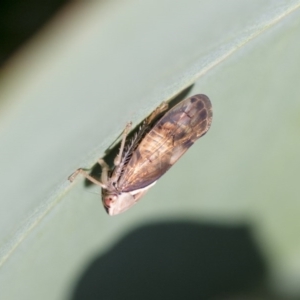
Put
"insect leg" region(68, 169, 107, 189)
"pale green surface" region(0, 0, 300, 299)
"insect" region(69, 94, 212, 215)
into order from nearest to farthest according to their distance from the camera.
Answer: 1. "pale green surface" region(0, 0, 300, 299)
2. "insect leg" region(68, 169, 107, 189)
3. "insect" region(69, 94, 212, 215)

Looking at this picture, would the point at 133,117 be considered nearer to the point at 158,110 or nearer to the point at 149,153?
the point at 158,110

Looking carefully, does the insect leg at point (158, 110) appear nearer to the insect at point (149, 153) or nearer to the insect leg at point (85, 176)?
the insect at point (149, 153)

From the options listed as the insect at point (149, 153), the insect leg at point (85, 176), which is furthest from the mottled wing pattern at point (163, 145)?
the insect leg at point (85, 176)

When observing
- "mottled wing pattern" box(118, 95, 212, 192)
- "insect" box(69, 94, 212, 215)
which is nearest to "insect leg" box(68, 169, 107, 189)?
"insect" box(69, 94, 212, 215)

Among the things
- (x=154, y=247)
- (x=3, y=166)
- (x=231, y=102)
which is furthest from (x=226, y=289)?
(x=3, y=166)

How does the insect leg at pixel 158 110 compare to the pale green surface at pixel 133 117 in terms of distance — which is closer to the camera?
the pale green surface at pixel 133 117

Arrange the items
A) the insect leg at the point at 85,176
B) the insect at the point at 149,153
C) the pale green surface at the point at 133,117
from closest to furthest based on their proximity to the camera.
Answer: the pale green surface at the point at 133,117 < the insect leg at the point at 85,176 < the insect at the point at 149,153

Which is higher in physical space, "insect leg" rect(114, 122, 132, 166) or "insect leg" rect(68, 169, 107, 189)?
"insect leg" rect(114, 122, 132, 166)

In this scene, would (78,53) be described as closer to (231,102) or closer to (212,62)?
(212,62)

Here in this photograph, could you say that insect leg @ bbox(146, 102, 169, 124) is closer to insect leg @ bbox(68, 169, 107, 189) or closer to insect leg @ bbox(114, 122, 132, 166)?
insect leg @ bbox(114, 122, 132, 166)

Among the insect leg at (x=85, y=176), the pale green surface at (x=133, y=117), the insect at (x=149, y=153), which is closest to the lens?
the pale green surface at (x=133, y=117)
